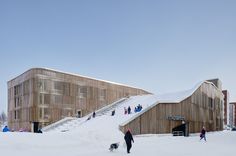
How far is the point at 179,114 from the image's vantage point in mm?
36375

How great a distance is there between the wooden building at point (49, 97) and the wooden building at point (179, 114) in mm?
13756

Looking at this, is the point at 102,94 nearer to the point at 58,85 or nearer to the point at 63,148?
the point at 58,85

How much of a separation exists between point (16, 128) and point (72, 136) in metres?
27.2

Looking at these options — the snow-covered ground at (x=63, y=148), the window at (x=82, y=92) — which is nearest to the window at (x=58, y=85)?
the window at (x=82, y=92)

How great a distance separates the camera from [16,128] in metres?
44.8

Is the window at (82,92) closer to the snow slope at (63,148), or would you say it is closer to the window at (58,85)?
the window at (58,85)

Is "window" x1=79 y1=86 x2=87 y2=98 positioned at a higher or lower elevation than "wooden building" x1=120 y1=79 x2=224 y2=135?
higher

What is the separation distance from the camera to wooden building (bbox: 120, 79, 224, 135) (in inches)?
1210

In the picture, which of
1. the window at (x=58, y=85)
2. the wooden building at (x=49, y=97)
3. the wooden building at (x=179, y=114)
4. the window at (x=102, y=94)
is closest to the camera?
the wooden building at (x=179, y=114)

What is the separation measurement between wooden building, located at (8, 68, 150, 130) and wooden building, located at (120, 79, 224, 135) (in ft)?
45.1

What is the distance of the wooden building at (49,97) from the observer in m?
40.8

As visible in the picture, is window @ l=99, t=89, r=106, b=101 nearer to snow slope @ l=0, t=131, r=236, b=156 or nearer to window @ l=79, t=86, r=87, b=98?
window @ l=79, t=86, r=87, b=98

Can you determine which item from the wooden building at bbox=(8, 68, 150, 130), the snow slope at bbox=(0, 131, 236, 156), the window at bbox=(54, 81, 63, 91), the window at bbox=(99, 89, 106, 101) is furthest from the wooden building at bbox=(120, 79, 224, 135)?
the window at bbox=(54, 81, 63, 91)

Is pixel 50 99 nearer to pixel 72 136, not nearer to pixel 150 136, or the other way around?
pixel 150 136
